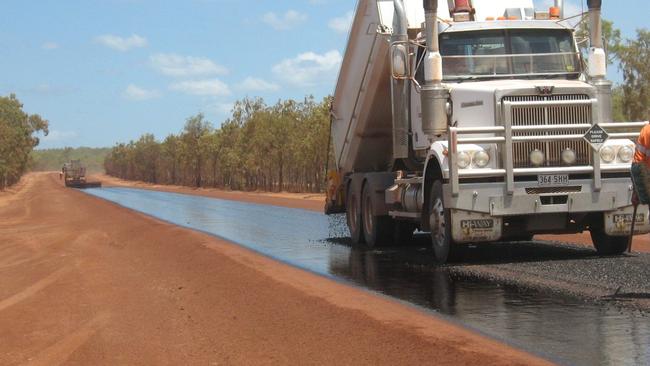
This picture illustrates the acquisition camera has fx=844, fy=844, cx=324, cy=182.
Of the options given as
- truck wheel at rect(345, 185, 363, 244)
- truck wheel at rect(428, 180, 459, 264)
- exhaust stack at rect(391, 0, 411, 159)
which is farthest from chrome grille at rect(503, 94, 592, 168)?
truck wheel at rect(345, 185, 363, 244)

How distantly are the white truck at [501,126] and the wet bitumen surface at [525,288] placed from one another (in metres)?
0.62

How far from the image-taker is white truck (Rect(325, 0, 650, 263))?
11391mm

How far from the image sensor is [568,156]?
11555mm

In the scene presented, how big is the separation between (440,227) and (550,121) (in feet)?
7.04

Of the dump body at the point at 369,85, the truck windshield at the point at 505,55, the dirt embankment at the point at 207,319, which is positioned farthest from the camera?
the dump body at the point at 369,85

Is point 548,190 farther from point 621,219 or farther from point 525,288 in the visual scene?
point 525,288

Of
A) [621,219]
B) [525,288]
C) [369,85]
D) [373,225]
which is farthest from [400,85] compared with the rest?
[525,288]

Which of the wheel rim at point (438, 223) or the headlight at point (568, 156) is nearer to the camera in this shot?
the headlight at point (568, 156)

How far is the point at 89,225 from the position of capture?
25250mm

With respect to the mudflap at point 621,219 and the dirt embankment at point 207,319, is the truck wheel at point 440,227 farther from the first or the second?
the mudflap at point 621,219

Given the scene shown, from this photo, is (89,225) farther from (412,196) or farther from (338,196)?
(412,196)

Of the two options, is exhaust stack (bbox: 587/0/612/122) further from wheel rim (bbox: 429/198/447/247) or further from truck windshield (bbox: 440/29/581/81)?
wheel rim (bbox: 429/198/447/247)

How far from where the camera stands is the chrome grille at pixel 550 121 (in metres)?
11.5

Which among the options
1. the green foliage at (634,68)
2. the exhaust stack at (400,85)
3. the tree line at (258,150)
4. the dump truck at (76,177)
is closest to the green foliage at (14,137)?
the dump truck at (76,177)
